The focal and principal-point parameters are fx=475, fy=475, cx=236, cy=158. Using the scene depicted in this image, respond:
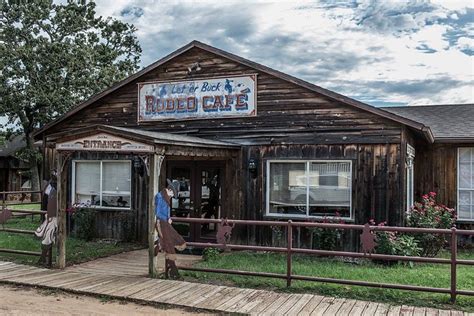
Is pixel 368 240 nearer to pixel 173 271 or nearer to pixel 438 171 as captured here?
pixel 173 271

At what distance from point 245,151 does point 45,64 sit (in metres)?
17.7

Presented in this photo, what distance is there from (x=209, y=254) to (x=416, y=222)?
4.73 m

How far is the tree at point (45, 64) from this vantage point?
2442cm

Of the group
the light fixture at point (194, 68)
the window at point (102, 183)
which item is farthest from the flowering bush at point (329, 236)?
the window at point (102, 183)

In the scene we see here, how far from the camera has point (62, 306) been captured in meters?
6.75

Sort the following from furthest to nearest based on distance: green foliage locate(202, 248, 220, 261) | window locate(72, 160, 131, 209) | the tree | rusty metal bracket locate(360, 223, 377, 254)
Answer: the tree < window locate(72, 160, 131, 209) < green foliage locate(202, 248, 220, 261) < rusty metal bracket locate(360, 223, 377, 254)

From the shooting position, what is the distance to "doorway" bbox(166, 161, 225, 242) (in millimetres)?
11938

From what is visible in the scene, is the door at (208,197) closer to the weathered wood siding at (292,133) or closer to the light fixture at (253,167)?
the weathered wood siding at (292,133)

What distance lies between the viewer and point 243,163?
37.9 feet

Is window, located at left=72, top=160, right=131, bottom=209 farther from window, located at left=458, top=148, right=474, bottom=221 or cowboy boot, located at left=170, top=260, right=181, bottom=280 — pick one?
window, located at left=458, top=148, right=474, bottom=221

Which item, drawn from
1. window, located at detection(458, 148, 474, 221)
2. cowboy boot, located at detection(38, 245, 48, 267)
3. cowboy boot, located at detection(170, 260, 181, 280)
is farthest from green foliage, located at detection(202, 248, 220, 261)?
window, located at detection(458, 148, 474, 221)

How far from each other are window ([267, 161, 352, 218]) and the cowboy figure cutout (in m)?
3.39

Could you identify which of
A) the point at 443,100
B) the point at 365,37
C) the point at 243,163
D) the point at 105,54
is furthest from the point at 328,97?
the point at 105,54

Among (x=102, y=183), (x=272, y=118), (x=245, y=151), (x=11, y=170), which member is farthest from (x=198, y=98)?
(x=11, y=170)
